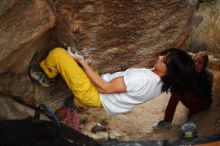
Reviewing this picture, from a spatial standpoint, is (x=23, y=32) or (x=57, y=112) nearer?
(x=23, y=32)

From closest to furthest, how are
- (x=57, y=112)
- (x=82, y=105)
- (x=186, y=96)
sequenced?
(x=82, y=105), (x=57, y=112), (x=186, y=96)

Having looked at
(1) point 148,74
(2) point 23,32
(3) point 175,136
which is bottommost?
(3) point 175,136

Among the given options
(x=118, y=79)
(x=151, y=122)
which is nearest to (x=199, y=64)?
(x=151, y=122)

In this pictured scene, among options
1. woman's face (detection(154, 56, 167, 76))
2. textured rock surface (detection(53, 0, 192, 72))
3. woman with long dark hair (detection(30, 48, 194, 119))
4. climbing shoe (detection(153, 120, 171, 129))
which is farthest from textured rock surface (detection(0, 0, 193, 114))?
climbing shoe (detection(153, 120, 171, 129))

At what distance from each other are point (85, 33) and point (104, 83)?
0.73 meters

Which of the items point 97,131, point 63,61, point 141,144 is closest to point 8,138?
point 63,61

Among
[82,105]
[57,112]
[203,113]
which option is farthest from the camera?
[203,113]

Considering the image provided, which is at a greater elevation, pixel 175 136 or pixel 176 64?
pixel 176 64

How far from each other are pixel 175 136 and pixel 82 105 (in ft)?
6.74

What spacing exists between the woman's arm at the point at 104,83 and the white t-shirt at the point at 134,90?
0.21 feet

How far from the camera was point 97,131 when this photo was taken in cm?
705

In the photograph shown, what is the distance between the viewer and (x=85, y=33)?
18.6 feet

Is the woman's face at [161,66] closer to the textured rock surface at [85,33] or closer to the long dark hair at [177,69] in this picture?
the long dark hair at [177,69]

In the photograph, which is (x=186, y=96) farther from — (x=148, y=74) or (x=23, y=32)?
(x=23, y=32)
